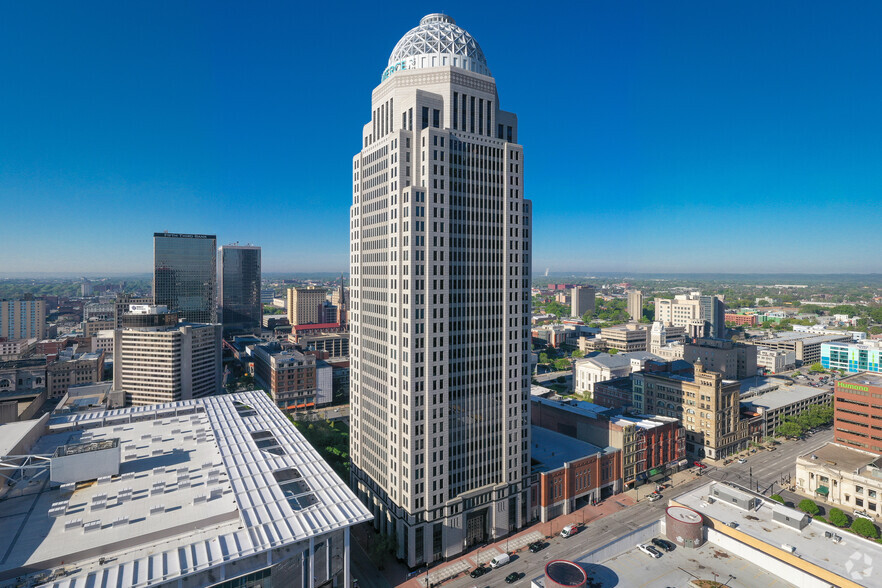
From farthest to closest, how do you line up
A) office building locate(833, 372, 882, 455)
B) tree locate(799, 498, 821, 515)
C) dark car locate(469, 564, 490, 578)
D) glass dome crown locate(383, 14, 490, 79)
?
office building locate(833, 372, 882, 455)
tree locate(799, 498, 821, 515)
glass dome crown locate(383, 14, 490, 79)
dark car locate(469, 564, 490, 578)

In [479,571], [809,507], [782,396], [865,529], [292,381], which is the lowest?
Result: [479,571]

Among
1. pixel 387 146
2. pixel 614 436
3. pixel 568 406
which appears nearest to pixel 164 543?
pixel 387 146

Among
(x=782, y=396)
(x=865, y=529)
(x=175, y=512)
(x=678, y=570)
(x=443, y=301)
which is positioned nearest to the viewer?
(x=175, y=512)

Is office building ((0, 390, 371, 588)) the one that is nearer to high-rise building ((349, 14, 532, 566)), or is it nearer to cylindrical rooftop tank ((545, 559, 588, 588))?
high-rise building ((349, 14, 532, 566))

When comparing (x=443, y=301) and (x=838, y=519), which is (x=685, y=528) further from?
(x=443, y=301)

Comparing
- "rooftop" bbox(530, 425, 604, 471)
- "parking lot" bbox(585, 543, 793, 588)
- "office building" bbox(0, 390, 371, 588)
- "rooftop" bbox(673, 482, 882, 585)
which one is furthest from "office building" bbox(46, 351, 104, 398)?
"rooftop" bbox(673, 482, 882, 585)

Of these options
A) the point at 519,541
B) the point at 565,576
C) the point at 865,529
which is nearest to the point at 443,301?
the point at 565,576

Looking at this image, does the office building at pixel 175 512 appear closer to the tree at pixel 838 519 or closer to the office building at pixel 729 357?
the tree at pixel 838 519
